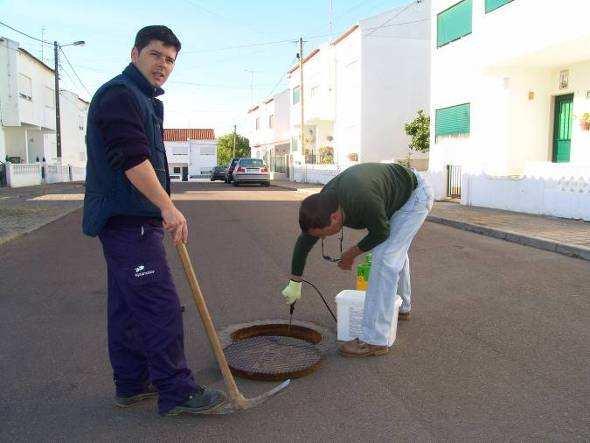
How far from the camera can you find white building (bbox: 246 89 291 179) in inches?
2010

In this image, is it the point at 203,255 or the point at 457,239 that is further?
the point at 457,239

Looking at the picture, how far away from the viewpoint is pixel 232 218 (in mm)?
13711

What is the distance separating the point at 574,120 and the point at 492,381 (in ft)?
40.2

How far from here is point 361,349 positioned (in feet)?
12.9

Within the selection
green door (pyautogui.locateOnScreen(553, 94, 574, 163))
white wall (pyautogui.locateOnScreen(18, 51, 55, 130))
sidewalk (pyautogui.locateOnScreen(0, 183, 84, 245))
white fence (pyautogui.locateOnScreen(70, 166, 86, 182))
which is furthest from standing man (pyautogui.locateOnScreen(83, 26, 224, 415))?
white fence (pyautogui.locateOnScreen(70, 166, 86, 182))

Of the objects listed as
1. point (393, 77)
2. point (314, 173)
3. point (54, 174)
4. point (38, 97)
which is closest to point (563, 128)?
point (393, 77)

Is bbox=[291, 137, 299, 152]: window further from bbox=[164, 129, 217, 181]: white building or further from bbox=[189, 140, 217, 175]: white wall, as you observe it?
bbox=[189, 140, 217, 175]: white wall

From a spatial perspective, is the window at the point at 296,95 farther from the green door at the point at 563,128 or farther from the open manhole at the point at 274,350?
the open manhole at the point at 274,350

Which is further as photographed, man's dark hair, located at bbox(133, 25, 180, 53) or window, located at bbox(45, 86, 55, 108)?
window, located at bbox(45, 86, 55, 108)

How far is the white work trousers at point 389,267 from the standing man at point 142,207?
1342 millimetres

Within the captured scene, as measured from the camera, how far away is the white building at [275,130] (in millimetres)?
51062

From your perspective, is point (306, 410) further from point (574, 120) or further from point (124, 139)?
point (574, 120)

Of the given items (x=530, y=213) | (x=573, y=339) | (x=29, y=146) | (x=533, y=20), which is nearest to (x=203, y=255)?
(x=573, y=339)

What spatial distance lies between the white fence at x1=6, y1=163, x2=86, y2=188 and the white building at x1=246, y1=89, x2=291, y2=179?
1644 cm
